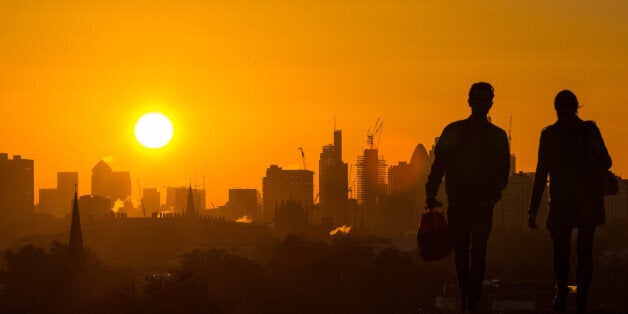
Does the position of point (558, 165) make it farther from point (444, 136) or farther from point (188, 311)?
point (188, 311)

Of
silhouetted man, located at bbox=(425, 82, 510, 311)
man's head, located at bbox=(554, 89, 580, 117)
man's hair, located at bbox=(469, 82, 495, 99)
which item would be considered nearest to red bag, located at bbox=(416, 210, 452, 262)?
silhouetted man, located at bbox=(425, 82, 510, 311)

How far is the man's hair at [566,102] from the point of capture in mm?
39094

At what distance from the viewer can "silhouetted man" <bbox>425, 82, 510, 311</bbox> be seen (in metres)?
38.8

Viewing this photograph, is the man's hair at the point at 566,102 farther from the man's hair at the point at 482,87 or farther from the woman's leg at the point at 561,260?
the woman's leg at the point at 561,260

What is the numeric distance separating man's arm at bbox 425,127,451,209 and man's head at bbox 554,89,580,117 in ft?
6.84

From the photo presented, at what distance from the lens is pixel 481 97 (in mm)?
38812

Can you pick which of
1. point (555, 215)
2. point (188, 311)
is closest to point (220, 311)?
point (188, 311)

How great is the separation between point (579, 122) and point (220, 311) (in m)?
161

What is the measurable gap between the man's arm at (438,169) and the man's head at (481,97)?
667 mm

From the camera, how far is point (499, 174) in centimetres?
3891

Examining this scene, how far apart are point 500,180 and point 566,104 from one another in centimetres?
184

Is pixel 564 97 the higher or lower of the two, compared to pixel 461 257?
higher

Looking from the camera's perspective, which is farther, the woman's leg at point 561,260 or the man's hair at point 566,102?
the woman's leg at point 561,260

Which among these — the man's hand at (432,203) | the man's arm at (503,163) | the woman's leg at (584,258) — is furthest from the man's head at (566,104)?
the man's hand at (432,203)
